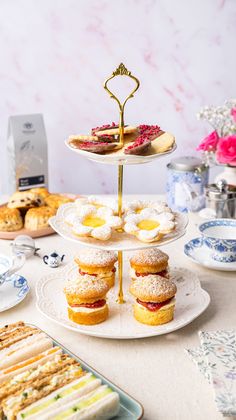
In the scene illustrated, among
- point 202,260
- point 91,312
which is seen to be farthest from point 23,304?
point 202,260

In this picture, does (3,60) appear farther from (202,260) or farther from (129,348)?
(129,348)

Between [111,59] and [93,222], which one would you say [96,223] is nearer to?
[93,222]

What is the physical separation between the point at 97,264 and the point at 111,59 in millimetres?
1491

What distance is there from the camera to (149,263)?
147cm

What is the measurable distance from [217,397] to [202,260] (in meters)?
0.69

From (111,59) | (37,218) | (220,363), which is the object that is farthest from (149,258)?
(111,59)

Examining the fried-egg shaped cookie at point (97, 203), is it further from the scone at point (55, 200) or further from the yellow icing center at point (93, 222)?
the scone at point (55, 200)

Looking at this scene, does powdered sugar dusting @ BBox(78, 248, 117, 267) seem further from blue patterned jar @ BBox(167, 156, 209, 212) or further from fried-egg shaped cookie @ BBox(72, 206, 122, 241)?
blue patterned jar @ BBox(167, 156, 209, 212)

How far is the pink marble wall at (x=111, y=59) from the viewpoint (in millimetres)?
2668

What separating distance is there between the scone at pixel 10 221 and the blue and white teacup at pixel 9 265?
0.37 m

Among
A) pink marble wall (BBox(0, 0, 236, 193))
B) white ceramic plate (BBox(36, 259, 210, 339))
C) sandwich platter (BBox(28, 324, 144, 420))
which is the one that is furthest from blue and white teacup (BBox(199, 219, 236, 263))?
pink marble wall (BBox(0, 0, 236, 193))

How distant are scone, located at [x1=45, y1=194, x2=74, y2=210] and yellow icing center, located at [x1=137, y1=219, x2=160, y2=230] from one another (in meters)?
0.70

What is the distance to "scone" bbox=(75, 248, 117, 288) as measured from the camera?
4.86 feet

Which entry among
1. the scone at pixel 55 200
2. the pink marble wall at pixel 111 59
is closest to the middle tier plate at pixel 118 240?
the scone at pixel 55 200
